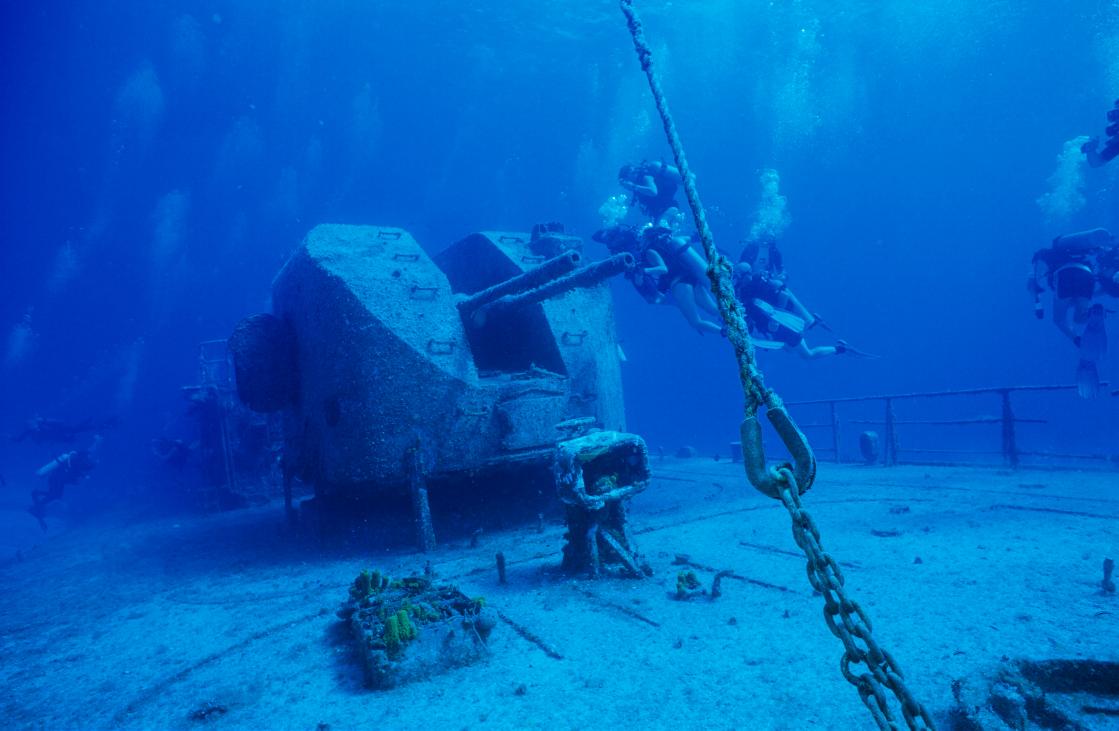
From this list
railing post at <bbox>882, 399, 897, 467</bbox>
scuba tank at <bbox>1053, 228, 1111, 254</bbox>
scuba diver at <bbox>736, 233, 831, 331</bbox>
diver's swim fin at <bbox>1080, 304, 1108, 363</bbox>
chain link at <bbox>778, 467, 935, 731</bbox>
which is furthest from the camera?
scuba diver at <bbox>736, 233, 831, 331</bbox>

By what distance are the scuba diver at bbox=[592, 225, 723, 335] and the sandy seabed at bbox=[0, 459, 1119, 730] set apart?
3.80 metres

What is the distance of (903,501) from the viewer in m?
6.48

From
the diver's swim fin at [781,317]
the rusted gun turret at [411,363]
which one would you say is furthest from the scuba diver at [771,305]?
the rusted gun turret at [411,363]

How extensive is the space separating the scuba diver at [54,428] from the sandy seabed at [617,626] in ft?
43.8

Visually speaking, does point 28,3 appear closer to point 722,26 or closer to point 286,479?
point 286,479

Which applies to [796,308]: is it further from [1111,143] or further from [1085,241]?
[1111,143]

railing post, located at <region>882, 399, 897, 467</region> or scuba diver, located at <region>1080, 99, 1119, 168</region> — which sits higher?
scuba diver, located at <region>1080, 99, 1119, 168</region>

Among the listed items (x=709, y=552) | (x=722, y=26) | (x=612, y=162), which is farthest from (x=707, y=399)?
(x=709, y=552)

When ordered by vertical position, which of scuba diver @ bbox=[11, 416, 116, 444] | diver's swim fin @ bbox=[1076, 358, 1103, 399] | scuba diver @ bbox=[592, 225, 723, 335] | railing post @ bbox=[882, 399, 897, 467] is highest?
scuba diver @ bbox=[592, 225, 723, 335]

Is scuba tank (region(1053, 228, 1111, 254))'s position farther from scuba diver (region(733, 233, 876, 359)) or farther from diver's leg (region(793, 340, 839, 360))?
diver's leg (region(793, 340, 839, 360))

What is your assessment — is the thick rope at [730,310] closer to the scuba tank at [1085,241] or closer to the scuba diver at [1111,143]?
the scuba diver at [1111,143]

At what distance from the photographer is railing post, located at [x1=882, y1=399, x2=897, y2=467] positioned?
9.30 m

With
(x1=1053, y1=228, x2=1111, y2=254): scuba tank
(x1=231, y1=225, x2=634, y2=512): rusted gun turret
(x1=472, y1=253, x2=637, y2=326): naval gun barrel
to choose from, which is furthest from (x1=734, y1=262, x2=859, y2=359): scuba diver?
(x1=472, y1=253, x2=637, y2=326): naval gun barrel

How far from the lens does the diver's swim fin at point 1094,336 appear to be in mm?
7801
